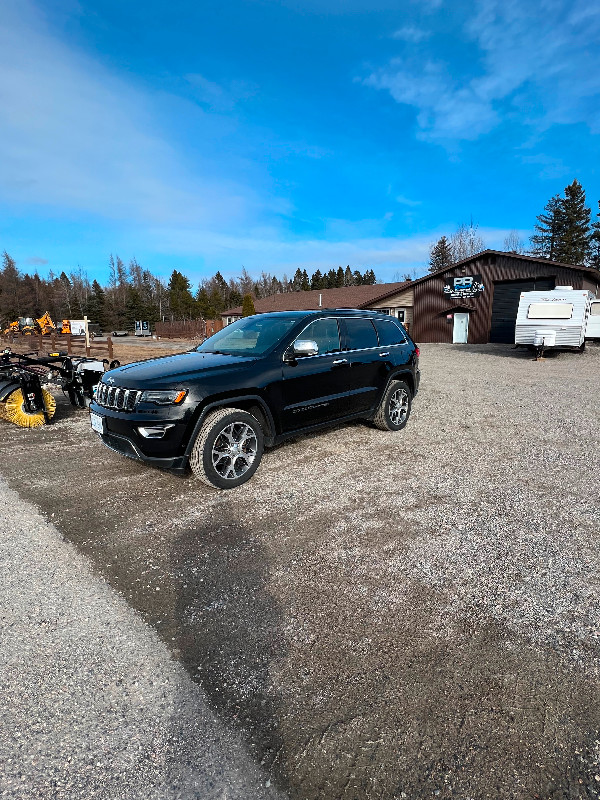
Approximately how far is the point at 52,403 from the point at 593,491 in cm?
817

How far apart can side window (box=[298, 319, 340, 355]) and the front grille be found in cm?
205

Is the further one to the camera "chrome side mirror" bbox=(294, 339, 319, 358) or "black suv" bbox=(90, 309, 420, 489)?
"chrome side mirror" bbox=(294, 339, 319, 358)

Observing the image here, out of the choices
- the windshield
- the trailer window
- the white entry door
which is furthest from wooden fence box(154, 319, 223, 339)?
the windshield

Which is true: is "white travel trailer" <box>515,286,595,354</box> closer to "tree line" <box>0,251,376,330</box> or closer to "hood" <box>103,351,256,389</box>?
"hood" <box>103,351,256,389</box>

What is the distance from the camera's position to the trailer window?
55.4ft

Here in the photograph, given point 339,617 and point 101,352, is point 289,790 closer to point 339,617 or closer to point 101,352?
point 339,617

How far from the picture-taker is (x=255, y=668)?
2.10 m

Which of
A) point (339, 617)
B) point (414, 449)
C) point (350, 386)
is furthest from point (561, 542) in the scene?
point (350, 386)

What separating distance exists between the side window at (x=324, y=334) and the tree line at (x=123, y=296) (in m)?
62.1

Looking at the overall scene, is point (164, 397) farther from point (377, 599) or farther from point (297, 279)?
point (297, 279)

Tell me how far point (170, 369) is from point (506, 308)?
26.6 metres

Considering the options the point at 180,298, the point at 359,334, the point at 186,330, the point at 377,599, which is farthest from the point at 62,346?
the point at 180,298

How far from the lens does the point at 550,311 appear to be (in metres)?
17.2

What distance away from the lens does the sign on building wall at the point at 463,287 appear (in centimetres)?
2669
